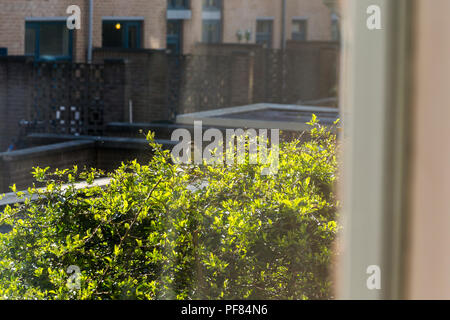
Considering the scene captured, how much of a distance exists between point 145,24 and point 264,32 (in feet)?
28.1

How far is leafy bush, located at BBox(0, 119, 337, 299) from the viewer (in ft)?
6.62

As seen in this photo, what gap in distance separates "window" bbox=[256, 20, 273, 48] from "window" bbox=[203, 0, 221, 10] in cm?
127

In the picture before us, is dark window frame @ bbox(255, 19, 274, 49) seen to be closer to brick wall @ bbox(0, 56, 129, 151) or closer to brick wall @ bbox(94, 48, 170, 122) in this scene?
brick wall @ bbox(94, 48, 170, 122)

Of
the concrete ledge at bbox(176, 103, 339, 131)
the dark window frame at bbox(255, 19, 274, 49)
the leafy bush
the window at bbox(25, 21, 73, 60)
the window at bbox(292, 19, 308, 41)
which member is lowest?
the leafy bush

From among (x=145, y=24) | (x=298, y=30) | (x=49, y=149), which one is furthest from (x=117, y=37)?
(x=298, y=30)

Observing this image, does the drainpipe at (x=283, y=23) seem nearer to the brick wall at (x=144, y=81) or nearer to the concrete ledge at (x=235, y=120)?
the brick wall at (x=144, y=81)

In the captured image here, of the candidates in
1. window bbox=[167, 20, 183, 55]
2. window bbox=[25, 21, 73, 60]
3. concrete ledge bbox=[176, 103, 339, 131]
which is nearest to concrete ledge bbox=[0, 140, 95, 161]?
concrete ledge bbox=[176, 103, 339, 131]

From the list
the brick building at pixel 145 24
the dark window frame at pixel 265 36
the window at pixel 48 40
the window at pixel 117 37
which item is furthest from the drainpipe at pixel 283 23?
the window at pixel 117 37

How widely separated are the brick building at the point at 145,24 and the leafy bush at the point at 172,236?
580mm

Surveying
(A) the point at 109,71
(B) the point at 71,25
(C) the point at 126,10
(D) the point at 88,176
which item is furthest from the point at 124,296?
(A) the point at 109,71

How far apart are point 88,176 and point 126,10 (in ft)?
4.96

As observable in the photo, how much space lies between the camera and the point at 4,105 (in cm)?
678

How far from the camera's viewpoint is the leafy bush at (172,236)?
202 centimetres

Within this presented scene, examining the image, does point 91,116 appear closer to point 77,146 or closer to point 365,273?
point 77,146
